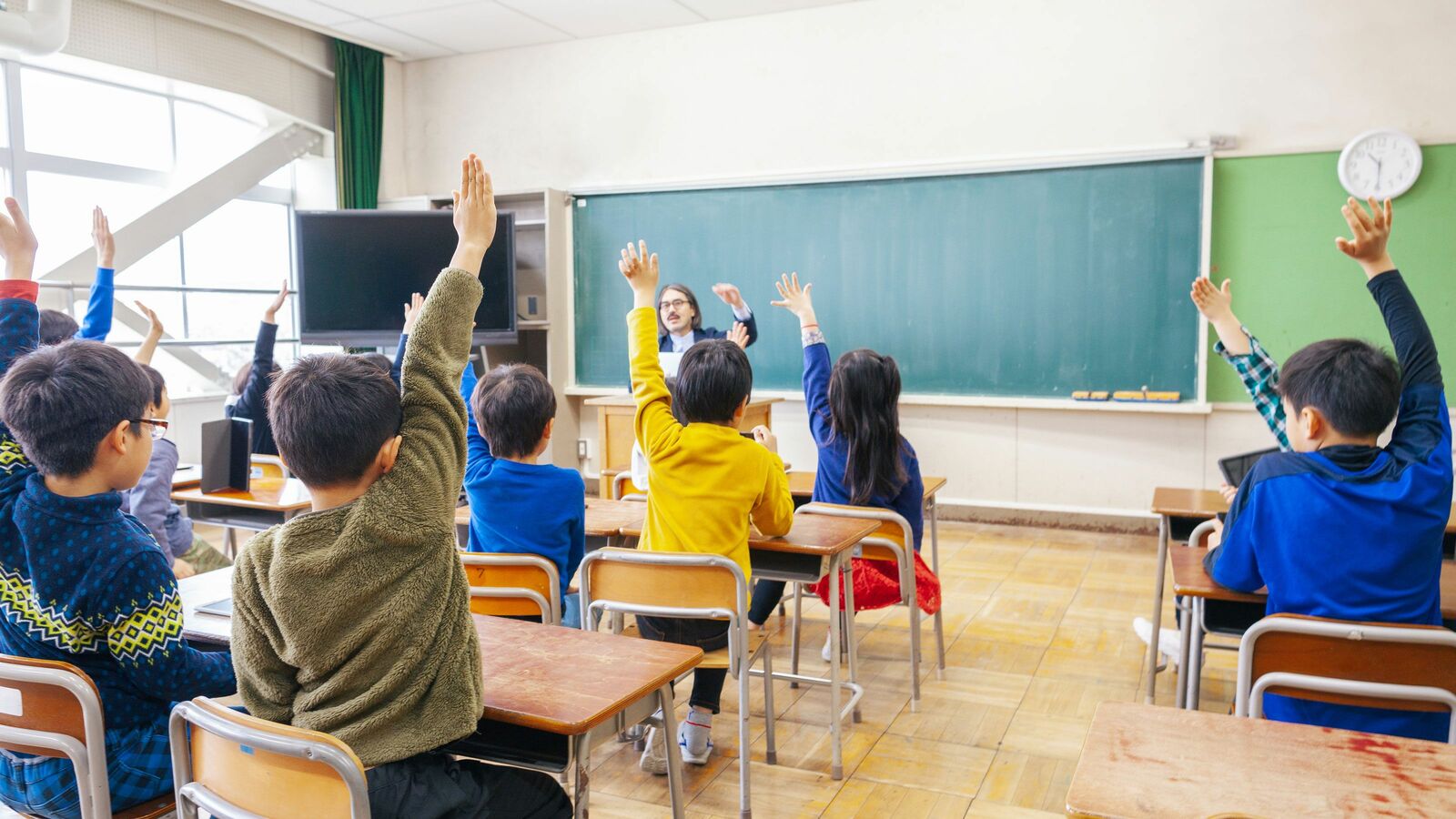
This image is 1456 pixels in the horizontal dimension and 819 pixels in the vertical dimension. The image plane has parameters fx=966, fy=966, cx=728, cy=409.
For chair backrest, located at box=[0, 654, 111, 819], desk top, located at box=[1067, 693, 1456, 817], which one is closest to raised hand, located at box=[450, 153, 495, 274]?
chair backrest, located at box=[0, 654, 111, 819]

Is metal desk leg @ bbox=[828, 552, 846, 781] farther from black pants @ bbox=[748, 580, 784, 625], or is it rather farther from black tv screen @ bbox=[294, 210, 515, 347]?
black tv screen @ bbox=[294, 210, 515, 347]

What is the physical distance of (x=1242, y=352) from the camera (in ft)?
7.68

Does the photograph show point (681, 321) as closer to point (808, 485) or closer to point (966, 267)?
point (808, 485)

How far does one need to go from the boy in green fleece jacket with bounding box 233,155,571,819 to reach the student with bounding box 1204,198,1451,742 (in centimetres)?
140

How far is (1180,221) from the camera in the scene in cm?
481

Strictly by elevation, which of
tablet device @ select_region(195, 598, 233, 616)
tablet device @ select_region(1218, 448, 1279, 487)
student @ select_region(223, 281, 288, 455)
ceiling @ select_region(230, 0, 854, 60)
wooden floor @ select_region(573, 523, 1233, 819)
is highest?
ceiling @ select_region(230, 0, 854, 60)

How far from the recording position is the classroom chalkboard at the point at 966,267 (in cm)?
490

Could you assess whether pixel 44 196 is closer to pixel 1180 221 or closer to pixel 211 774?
pixel 211 774

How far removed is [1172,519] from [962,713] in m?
0.87

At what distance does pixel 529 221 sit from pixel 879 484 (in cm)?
416

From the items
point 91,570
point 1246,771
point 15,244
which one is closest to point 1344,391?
point 1246,771

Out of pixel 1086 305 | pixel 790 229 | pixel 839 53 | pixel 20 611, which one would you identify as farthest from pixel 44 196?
pixel 1086 305

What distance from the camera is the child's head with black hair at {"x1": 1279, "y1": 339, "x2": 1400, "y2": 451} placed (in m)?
1.69

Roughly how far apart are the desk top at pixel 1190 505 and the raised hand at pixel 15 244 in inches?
106
